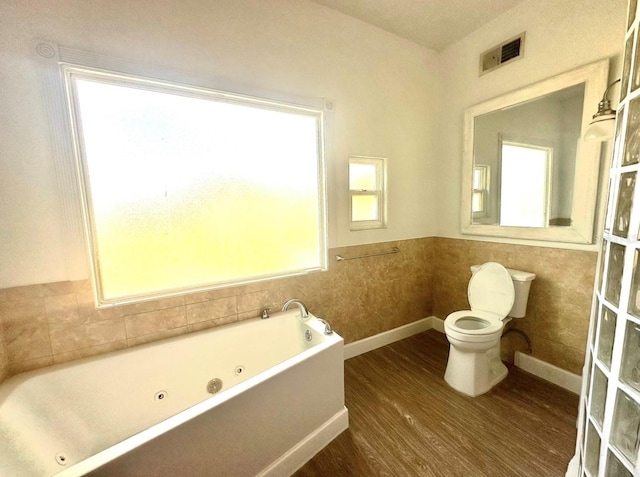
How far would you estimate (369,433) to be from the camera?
1499mm

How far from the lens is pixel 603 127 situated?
4.27ft

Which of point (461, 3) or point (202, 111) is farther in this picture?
point (461, 3)

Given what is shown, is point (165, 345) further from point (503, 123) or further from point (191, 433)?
point (503, 123)

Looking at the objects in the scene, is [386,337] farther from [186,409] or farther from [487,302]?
[186,409]

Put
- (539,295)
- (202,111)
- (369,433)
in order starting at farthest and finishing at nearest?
(539,295) < (202,111) < (369,433)

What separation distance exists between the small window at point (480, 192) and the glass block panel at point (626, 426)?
1.66m

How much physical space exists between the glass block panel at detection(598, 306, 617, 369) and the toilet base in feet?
2.98

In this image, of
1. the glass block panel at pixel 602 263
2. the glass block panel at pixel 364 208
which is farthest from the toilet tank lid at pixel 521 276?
the glass block panel at pixel 364 208

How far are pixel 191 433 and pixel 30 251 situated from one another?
3.96 ft

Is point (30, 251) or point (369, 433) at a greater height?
point (30, 251)

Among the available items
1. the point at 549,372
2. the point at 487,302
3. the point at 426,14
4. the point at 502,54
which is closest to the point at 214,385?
the point at 487,302

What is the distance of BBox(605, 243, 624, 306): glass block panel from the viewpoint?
832 millimetres

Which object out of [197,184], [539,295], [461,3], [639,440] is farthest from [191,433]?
[461,3]

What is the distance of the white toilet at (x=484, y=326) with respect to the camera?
5.73 feet
